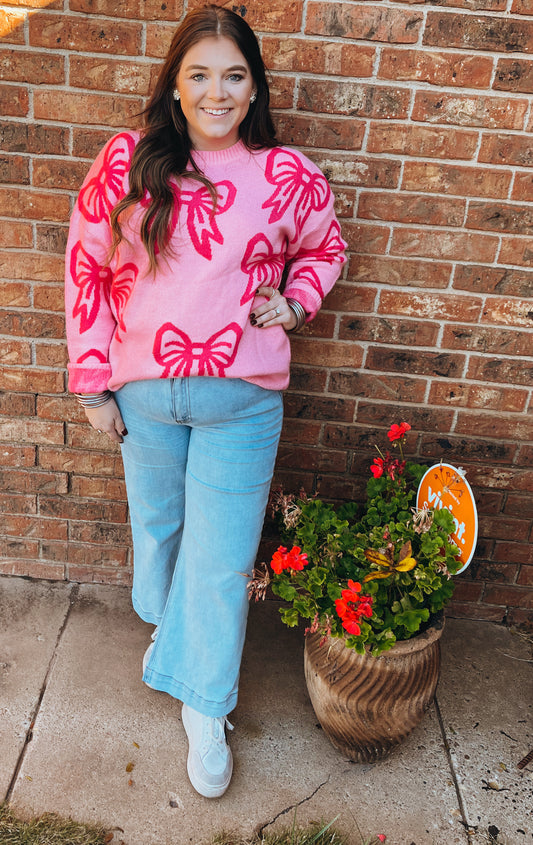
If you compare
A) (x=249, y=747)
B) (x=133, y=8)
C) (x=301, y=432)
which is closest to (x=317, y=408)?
(x=301, y=432)

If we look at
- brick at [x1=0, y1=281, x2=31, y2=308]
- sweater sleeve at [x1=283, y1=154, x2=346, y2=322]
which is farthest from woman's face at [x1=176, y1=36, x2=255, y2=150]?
brick at [x1=0, y1=281, x2=31, y2=308]

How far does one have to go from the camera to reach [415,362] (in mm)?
2350

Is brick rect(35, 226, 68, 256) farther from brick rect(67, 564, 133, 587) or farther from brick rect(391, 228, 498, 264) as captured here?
brick rect(67, 564, 133, 587)

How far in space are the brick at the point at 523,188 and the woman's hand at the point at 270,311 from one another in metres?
0.86

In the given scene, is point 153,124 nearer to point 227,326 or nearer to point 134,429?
point 227,326

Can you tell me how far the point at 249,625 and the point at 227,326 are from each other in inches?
51.8

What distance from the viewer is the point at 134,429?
1.91 metres

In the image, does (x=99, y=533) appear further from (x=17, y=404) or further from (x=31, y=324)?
(x=31, y=324)

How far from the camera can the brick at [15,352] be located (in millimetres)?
2387

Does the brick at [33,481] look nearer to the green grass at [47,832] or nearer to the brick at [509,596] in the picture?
the green grass at [47,832]

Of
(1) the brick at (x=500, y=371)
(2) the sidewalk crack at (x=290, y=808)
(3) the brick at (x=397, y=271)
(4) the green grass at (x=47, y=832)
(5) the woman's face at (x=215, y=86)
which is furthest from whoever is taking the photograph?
(1) the brick at (x=500, y=371)

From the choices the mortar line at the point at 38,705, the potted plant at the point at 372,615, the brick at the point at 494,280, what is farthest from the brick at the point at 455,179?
the mortar line at the point at 38,705

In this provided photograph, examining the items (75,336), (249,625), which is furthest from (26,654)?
(75,336)

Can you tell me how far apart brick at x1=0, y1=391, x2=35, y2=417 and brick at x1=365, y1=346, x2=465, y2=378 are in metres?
1.18
